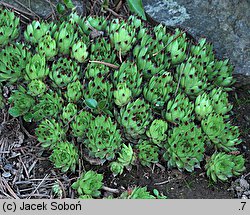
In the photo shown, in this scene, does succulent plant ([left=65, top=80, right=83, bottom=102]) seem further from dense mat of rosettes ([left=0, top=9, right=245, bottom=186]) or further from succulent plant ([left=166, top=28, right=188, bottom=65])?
succulent plant ([left=166, top=28, right=188, bottom=65])

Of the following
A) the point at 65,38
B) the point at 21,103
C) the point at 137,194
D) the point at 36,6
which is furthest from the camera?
the point at 36,6

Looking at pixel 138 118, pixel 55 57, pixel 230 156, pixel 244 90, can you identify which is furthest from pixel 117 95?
pixel 244 90

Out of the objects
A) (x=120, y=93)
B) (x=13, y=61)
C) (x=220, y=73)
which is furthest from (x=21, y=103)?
(x=220, y=73)

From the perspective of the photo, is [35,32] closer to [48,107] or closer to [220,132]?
[48,107]

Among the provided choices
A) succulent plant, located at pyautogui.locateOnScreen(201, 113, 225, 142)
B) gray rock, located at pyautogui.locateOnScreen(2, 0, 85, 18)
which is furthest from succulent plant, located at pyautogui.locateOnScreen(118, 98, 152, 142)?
gray rock, located at pyautogui.locateOnScreen(2, 0, 85, 18)

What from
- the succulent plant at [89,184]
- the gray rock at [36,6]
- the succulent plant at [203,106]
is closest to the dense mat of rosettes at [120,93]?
the succulent plant at [203,106]
